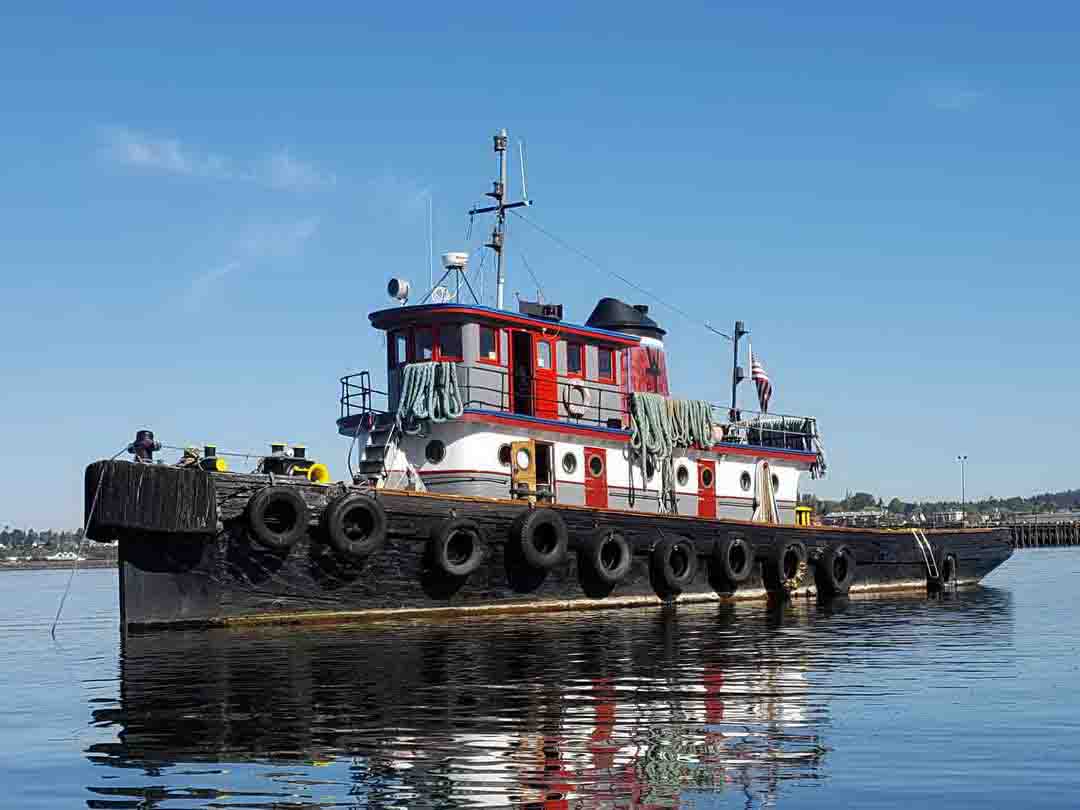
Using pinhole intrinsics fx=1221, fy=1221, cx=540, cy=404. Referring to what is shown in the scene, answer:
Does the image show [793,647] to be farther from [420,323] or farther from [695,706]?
[420,323]

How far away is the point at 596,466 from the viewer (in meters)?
24.5

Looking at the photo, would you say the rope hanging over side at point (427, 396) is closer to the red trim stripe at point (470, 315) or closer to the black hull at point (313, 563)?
the red trim stripe at point (470, 315)

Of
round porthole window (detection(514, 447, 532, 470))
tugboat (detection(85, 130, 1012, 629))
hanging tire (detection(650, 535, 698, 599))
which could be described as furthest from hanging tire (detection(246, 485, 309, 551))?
hanging tire (detection(650, 535, 698, 599))

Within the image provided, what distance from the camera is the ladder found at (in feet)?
106

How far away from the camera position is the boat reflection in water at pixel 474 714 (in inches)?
315

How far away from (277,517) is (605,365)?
9.09 metres

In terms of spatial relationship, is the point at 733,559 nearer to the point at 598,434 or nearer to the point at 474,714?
the point at 598,434

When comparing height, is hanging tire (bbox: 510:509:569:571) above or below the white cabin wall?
below

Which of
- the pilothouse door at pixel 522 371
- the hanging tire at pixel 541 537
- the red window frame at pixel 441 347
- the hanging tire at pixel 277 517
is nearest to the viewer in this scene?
the hanging tire at pixel 277 517

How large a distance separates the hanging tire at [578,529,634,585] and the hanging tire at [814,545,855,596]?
6.78 metres

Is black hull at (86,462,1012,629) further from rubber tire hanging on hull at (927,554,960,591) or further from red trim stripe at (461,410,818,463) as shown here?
rubber tire hanging on hull at (927,554,960,591)

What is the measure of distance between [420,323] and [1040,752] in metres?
15.7

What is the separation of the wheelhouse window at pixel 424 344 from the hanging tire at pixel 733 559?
24.4ft

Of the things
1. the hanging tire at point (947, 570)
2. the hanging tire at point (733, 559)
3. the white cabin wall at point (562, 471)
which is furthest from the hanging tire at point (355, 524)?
the hanging tire at point (947, 570)
